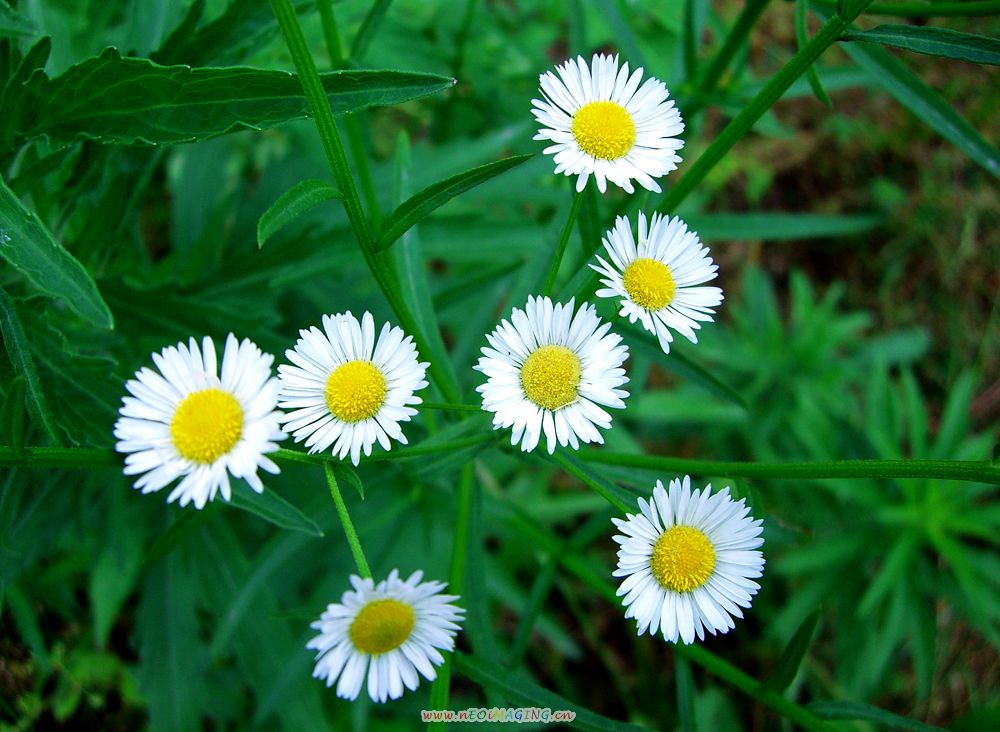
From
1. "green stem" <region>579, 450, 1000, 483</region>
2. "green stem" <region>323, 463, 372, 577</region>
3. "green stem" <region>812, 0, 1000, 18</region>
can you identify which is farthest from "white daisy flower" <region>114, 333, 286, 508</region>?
"green stem" <region>812, 0, 1000, 18</region>

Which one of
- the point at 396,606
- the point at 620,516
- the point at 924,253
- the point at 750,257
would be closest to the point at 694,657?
the point at 620,516

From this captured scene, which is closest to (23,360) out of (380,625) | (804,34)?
(380,625)

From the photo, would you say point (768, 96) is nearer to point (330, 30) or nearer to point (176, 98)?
point (330, 30)

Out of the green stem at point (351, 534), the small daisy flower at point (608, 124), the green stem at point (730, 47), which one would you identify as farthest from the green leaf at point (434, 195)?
the green stem at point (730, 47)

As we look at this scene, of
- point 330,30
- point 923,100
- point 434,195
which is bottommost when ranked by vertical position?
point 434,195

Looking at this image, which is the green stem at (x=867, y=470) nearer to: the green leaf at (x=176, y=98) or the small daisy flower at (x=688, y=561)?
the small daisy flower at (x=688, y=561)

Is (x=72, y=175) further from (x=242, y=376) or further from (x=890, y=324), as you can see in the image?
(x=890, y=324)

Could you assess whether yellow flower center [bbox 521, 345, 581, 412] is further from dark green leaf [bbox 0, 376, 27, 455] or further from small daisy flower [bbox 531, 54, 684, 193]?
dark green leaf [bbox 0, 376, 27, 455]
